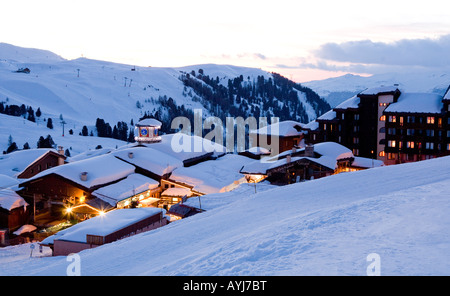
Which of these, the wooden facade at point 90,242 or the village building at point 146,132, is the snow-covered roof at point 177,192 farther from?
the wooden facade at point 90,242

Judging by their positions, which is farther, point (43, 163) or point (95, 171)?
point (43, 163)

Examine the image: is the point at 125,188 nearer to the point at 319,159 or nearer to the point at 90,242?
the point at 90,242

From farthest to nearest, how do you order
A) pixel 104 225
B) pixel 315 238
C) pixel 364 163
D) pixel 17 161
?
pixel 17 161
pixel 364 163
pixel 104 225
pixel 315 238

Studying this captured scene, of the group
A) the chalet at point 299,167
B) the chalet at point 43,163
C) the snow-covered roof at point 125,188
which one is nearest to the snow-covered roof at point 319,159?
the chalet at point 299,167

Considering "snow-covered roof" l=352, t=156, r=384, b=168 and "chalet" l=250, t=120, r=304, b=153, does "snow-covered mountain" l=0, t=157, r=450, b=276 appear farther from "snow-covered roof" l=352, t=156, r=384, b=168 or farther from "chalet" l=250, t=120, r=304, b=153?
"chalet" l=250, t=120, r=304, b=153

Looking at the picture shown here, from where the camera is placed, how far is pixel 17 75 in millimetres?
162125

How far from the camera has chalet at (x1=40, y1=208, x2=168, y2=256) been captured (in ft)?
75.9

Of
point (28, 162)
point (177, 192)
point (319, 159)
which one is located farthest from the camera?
point (28, 162)

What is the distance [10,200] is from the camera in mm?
35125

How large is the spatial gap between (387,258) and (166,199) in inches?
1403

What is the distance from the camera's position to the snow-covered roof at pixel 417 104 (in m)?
51.0

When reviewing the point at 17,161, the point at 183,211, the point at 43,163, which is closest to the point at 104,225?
the point at 183,211

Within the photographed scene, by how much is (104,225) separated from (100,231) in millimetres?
891

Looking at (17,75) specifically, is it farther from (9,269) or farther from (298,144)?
(9,269)
